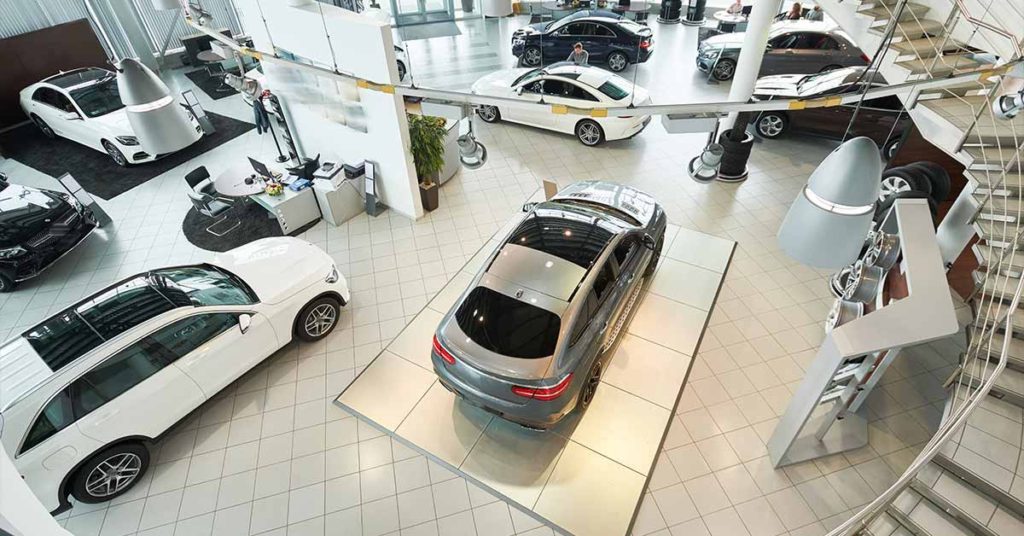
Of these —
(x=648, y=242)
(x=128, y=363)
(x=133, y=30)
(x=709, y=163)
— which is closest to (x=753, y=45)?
(x=709, y=163)

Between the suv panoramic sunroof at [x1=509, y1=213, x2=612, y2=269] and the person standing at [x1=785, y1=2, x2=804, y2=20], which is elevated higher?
the person standing at [x1=785, y1=2, x2=804, y2=20]

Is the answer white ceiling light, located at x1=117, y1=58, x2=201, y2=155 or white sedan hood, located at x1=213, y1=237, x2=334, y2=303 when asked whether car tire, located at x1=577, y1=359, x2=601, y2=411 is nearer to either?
white sedan hood, located at x1=213, y1=237, x2=334, y2=303

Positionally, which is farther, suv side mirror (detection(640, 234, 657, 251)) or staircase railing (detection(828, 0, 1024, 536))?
suv side mirror (detection(640, 234, 657, 251))

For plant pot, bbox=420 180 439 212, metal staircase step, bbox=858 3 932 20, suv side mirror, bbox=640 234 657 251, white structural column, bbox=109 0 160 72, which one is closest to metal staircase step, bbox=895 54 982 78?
metal staircase step, bbox=858 3 932 20

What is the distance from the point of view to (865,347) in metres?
3.31

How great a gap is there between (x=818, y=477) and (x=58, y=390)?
656 cm

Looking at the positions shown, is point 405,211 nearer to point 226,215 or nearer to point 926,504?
point 226,215

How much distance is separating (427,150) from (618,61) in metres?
6.29

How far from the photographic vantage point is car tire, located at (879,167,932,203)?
636cm

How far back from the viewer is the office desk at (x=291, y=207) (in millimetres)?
6844

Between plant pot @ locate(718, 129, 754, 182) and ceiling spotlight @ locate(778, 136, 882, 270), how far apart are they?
17.7ft

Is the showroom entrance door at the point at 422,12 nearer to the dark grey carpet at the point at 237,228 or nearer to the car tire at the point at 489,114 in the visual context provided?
the car tire at the point at 489,114

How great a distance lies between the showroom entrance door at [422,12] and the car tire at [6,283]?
11945 mm

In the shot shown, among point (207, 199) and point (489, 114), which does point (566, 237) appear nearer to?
point (207, 199)
